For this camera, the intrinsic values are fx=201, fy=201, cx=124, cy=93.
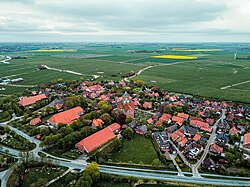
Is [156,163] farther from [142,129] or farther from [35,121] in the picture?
[35,121]

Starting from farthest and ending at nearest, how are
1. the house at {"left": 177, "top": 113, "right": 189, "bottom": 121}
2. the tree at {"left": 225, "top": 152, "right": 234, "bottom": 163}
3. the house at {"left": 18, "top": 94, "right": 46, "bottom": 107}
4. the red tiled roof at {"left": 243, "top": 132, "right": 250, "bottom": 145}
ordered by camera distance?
the house at {"left": 18, "top": 94, "right": 46, "bottom": 107} < the house at {"left": 177, "top": 113, "right": 189, "bottom": 121} < the red tiled roof at {"left": 243, "top": 132, "right": 250, "bottom": 145} < the tree at {"left": 225, "top": 152, "right": 234, "bottom": 163}

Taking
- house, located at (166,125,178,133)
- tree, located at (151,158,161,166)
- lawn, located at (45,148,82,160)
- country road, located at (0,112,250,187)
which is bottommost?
country road, located at (0,112,250,187)

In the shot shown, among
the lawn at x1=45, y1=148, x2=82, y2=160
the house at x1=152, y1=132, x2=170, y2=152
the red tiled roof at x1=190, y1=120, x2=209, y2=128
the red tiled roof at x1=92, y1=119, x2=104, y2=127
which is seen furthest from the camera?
the red tiled roof at x1=190, y1=120, x2=209, y2=128

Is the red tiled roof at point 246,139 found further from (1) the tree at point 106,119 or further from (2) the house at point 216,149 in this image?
(1) the tree at point 106,119

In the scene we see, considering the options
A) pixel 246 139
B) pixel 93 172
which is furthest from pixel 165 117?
pixel 93 172

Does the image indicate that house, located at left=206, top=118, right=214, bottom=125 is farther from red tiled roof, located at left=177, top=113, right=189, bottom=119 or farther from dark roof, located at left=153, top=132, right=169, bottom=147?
dark roof, located at left=153, top=132, right=169, bottom=147

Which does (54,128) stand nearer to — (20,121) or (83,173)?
(20,121)

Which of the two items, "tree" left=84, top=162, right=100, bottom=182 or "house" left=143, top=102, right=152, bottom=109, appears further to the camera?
"house" left=143, top=102, right=152, bottom=109

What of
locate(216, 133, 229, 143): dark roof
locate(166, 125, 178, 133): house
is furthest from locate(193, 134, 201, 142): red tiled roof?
locate(166, 125, 178, 133): house
